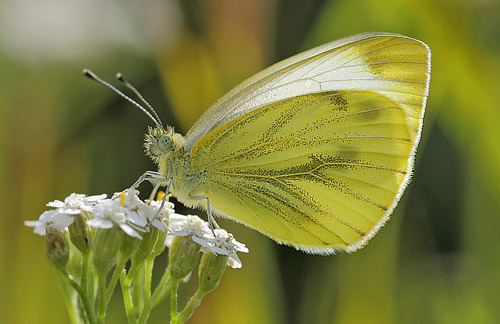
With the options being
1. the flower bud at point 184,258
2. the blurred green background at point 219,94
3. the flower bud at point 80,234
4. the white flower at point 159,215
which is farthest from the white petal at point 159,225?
the blurred green background at point 219,94

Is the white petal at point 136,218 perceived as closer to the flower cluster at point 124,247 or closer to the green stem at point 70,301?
the flower cluster at point 124,247

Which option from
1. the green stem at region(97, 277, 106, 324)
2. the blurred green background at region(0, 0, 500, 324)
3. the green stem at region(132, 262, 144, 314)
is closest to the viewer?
the green stem at region(97, 277, 106, 324)

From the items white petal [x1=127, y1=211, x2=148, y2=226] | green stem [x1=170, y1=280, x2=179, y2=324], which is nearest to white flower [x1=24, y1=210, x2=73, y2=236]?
white petal [x1=127, y1=211, x2=148, y2=226]

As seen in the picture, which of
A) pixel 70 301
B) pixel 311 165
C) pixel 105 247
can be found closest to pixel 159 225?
pixel 105 247

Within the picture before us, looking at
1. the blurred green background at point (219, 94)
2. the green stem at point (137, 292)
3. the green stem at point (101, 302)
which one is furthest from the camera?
the blurred green background at point (219, 94)

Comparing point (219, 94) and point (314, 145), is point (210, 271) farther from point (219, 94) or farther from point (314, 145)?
point (219, 94)

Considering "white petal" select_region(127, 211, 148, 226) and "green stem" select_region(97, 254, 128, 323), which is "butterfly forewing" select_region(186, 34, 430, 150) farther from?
"green stem" select_region(97, 254, 128, 323)
